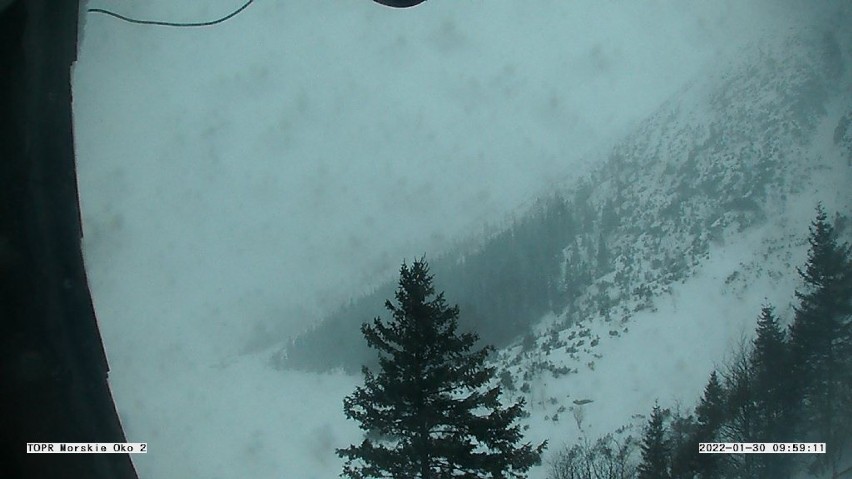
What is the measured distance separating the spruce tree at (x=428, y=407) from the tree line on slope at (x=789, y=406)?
3.93 metres

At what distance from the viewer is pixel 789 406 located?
8.30m

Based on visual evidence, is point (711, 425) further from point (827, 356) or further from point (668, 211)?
point (668, 211)

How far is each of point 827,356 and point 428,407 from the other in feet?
23.5

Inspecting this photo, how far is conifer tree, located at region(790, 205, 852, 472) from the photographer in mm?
8242

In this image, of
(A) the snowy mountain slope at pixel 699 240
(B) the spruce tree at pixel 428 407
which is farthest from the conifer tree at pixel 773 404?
(B) the spruce tree at pixel 428 407

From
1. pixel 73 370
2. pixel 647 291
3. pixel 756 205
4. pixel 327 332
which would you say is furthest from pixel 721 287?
pixel 73 370

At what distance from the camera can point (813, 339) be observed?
888 cm

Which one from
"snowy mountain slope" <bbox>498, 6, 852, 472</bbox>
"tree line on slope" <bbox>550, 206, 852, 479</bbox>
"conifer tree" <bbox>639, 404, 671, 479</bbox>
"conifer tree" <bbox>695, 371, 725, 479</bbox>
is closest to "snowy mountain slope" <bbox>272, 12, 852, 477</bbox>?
"snowy mountain slope" <bbox>498, 6, 852, 472</bbox>

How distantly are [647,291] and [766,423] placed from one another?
16.5 m

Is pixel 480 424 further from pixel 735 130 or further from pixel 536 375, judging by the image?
pixel 735 130

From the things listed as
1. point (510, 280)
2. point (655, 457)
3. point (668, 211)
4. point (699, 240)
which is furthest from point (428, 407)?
point (668, 211)

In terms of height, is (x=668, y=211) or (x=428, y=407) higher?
(x=668, y=211)

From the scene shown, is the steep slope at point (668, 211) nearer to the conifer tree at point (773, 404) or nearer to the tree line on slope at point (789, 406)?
the tree line on slope at point (789, 406)

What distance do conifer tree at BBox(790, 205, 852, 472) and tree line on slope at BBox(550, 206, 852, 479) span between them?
1cm
